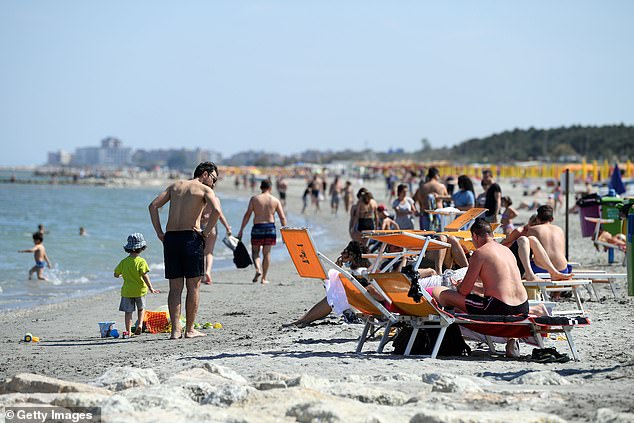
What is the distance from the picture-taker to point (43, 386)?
5.25 m

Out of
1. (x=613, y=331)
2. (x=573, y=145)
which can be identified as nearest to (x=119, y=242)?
(x=613, y=331)

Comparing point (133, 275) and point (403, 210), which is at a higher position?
point (403, 210)

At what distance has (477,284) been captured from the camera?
7305 millimetres

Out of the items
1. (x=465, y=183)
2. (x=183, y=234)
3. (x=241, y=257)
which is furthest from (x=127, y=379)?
(x=465, y=183)

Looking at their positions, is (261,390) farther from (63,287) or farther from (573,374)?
(63,287)

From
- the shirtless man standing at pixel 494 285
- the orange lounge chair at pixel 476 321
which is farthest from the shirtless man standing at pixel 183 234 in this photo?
the shirtless man standing at pixel 494 285

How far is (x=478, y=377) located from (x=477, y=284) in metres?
1.62

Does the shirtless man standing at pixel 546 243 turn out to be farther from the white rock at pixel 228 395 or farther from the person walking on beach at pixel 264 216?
the white rock at pixel 228 395

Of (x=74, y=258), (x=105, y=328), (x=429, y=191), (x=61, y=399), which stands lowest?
(x=74, y=258)

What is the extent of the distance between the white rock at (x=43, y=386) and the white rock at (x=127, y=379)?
0.17m

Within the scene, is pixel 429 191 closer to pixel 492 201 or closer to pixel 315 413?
pixel 492 201

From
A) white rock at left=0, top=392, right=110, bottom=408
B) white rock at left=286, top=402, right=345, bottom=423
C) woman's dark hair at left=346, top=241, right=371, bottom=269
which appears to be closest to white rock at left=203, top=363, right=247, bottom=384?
white rock at left=0, top=392, right=110, bottom=408

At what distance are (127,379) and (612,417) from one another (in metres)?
2.80

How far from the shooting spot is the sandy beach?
179 inches
